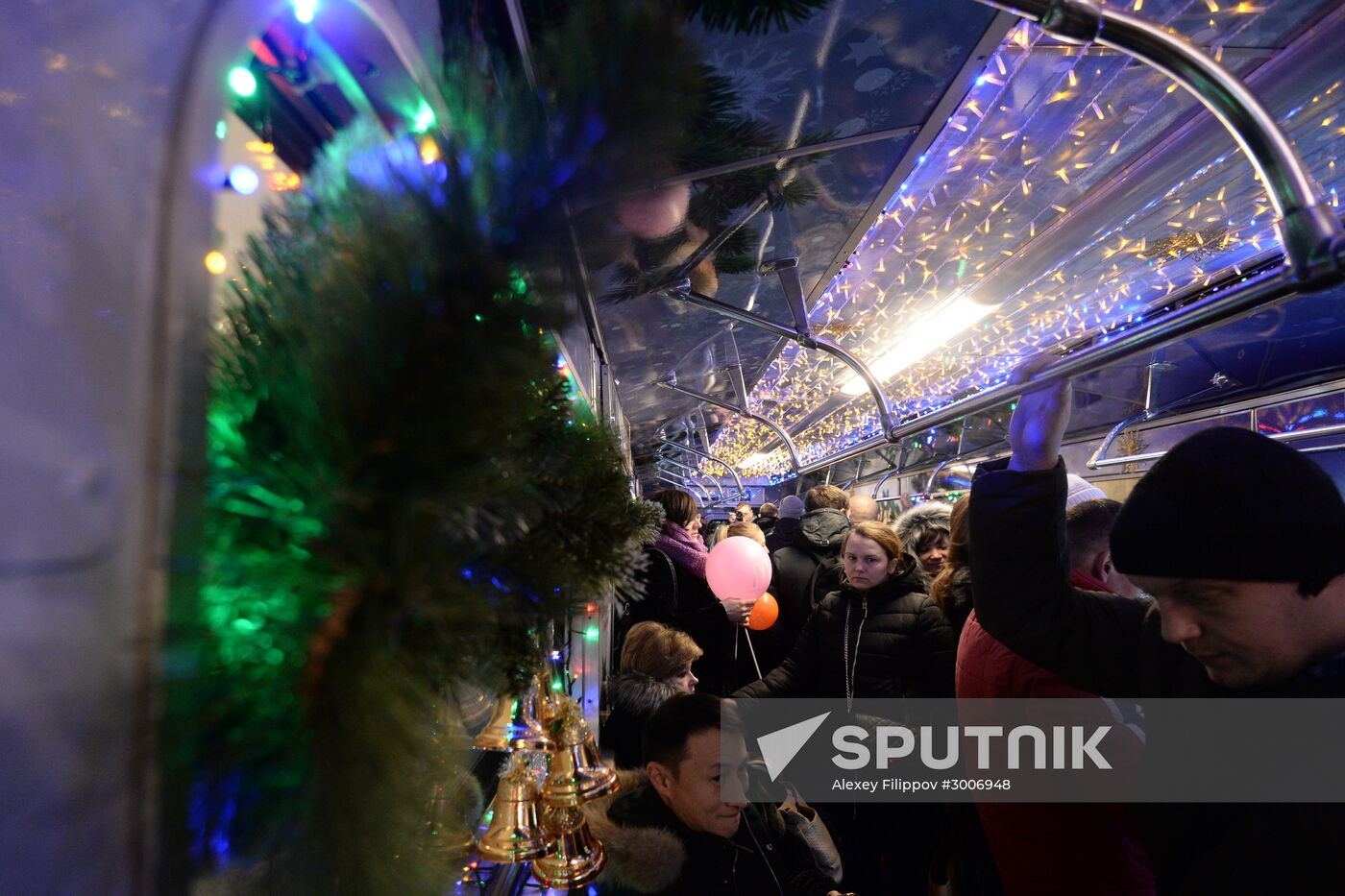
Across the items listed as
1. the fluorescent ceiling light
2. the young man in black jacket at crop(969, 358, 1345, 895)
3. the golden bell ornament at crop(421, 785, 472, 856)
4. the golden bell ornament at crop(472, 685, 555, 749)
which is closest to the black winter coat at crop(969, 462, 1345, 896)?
the young man in black jacket at crop(969, 358, 1345, 895)

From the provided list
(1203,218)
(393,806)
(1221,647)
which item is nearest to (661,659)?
(1221,647)

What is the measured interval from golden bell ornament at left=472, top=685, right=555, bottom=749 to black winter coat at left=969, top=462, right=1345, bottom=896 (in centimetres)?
126

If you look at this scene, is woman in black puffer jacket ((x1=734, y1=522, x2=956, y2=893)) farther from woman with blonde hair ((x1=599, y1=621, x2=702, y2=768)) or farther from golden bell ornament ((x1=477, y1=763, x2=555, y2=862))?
golden bell ornament ((x1=477, y1=763, x2=555, y2=862))

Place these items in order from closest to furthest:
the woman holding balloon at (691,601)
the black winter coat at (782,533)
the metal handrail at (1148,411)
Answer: the woman holding balloon at (691,601), the black winter coat at (782,533), the metal handrail at (1148,411)

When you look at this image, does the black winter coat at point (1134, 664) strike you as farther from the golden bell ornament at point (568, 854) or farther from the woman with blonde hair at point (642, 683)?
the woman with blonde hair at point (642, 683)

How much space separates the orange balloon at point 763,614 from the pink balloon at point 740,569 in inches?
19.3

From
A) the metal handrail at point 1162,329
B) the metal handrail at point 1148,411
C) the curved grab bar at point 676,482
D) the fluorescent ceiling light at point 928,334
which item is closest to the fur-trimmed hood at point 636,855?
the metal handrail at point 1162,329

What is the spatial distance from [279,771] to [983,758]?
239 cm

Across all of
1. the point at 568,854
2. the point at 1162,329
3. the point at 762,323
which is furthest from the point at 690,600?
the point at 1162,329

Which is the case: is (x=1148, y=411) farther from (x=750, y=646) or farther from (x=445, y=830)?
(x=445, y=830)

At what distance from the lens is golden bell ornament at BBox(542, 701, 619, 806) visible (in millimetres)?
775

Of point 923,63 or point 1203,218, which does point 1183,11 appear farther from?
point 1203,218

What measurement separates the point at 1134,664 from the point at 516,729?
64.8 inches

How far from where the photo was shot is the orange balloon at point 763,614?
12.0 ft
